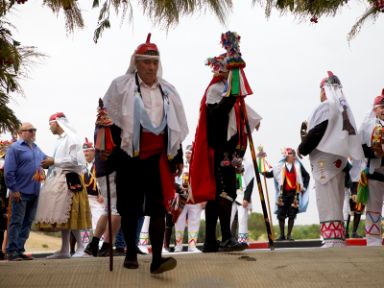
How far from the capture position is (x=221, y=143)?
9.64 metres

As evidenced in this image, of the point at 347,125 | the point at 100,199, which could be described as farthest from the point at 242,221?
the point at 347,125

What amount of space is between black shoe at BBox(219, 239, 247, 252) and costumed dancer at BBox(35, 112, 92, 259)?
8.58 feet

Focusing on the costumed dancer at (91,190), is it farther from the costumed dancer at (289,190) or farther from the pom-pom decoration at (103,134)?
the pom-pom decoration at (103,134)

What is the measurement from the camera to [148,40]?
27.2 ft

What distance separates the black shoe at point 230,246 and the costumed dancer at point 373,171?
2.04 meters

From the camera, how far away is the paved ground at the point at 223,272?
7.44m

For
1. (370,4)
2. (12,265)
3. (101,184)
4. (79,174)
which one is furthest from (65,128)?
(370,4)

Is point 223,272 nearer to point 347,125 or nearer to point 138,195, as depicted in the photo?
point 138,195

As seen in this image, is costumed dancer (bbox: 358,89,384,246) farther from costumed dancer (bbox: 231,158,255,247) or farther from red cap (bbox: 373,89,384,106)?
costumed dancer (bbox: 231,158,255,247)

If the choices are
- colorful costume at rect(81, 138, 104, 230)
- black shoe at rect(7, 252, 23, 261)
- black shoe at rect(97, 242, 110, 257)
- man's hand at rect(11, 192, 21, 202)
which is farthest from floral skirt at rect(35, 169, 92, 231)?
colorful costume at rect(81, 138, 104, 230)

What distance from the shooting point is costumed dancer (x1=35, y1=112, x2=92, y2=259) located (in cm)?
1118

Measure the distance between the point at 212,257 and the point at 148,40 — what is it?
81.2 inches

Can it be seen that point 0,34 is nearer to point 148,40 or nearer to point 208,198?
point 148,40

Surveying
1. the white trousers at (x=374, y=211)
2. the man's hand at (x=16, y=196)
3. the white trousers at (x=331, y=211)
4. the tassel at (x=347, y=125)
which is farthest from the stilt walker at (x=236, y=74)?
the man's hand at (x=16, y=196)
